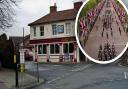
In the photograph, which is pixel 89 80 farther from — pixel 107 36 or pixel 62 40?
pixel 107 36

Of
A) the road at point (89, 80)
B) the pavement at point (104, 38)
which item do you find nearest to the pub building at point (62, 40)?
the pavement at point (104, 38)

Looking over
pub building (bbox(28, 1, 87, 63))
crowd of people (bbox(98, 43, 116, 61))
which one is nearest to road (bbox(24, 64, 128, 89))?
pub building (bbox(28, 1, 87, 63))

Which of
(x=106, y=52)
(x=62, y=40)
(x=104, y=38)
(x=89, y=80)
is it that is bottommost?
(x=89, y=80)

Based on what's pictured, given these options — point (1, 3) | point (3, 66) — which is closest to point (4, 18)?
point (1, 3)

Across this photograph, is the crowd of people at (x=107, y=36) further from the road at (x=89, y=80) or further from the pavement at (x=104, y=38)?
the road at (x=89, y=80)

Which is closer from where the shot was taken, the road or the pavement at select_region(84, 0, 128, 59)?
the pavement at select_region(84, 0, 128, 59)

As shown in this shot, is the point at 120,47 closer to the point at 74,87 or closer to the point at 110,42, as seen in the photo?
the point at 110,42

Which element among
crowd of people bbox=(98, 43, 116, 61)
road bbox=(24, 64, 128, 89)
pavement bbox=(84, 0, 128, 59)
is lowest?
road bbox=(24, 64, 128, 89)

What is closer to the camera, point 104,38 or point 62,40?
point 104,38

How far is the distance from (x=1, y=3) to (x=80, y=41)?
23061 millimetres

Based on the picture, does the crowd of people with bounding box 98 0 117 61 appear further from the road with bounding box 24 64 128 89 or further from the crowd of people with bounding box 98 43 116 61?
the road with bounding box 24 64 128 89

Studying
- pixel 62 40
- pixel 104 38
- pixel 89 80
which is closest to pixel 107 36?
pixel 104 38

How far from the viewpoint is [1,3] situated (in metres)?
25.2

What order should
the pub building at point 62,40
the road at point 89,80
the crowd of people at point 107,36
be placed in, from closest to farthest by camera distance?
the crowd of people at point 107,36 → the pub building at point 62,40 → the road at point 89,80
